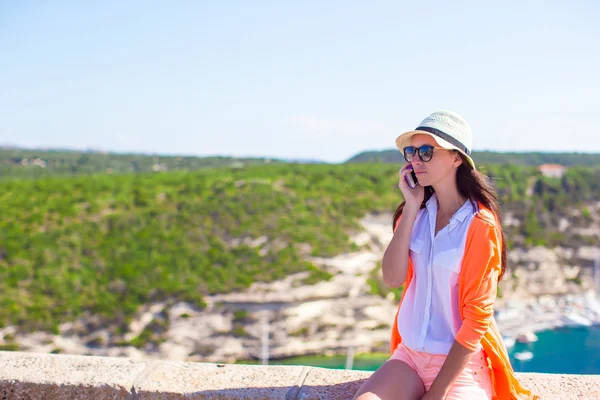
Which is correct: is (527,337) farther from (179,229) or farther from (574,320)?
(179,229)

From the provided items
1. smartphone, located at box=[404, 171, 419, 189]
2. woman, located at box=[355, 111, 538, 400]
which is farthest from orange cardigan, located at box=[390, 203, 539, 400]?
smartphone, located at box=[404, 171, 419, 189]

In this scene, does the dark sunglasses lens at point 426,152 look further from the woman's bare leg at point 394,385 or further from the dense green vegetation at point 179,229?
the dense green vegetation at point 179,229

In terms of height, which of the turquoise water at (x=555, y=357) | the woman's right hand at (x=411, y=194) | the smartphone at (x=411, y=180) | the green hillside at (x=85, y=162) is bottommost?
the turquoise water at (x=555, y=357)

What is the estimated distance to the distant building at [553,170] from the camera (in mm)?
47750

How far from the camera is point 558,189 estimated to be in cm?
4788

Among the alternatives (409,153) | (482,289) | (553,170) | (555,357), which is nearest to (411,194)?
(409,153)

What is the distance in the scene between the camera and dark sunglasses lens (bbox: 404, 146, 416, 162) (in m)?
2.32

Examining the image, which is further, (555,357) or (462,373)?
(555,357)

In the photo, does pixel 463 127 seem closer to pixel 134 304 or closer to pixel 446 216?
pixel 446 216

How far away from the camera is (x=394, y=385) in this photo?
7.09ft

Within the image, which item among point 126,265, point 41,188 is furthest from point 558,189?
point 41,188

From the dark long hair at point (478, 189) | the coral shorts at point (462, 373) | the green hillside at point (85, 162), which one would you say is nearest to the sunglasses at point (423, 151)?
the dark long hair at point (478, 189)

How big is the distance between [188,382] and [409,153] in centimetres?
149

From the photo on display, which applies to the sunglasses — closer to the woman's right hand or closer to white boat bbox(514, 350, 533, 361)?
the woman's right hand
